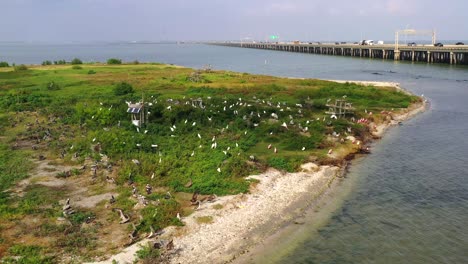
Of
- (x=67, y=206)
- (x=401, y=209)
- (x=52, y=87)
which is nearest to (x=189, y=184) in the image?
(x=67, y=206)

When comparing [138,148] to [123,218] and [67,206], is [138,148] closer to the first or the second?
[67,206]

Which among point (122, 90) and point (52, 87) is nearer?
point (122, 90)

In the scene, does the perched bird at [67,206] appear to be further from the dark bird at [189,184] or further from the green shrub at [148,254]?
the dark bird at [189,184]

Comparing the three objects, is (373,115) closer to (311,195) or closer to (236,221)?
(311,195)

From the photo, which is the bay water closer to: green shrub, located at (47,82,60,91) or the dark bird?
the dark bird

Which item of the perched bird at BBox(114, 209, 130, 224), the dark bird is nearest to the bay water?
the perched bird at BBox(114, 209, 130, 224)

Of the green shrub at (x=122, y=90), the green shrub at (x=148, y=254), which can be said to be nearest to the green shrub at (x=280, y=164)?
the green shrub at (x=148, y=254)
